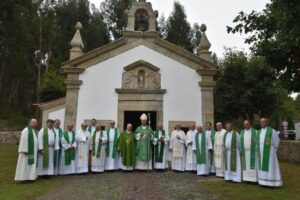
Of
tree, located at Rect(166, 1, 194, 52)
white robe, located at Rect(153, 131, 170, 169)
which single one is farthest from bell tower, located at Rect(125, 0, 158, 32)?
tree, located at Rect(166, 1, 194, 52)

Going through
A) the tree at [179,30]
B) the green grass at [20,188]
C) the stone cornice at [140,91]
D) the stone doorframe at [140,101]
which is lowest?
the green grass at [20,188]

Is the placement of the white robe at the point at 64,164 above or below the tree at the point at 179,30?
below

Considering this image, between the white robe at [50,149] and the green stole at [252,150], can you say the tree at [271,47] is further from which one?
the white robe at [50,149]

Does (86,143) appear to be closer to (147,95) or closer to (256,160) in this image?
(147,95)

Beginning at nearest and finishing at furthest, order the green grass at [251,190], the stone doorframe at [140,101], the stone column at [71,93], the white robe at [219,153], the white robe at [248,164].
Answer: the green grass at [251,190]
the white robe at [248,164]
the white robe at [219,153]
the stone column at [71,93]
the stone doorframe at [140,101]

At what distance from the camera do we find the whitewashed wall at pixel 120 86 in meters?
13.6

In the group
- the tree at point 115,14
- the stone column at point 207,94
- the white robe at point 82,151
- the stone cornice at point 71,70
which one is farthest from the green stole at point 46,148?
the tree at point 115,14

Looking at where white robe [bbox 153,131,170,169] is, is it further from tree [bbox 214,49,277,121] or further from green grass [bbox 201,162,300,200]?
tree [bbox 214,49,277,121]

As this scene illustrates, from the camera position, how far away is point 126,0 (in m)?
43.6

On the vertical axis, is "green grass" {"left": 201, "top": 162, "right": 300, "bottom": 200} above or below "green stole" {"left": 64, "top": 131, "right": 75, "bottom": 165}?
below

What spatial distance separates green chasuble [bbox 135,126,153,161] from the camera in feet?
37.8

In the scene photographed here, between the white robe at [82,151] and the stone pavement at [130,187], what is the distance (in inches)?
19.2

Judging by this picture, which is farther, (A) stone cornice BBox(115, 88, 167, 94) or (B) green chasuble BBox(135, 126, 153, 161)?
(A) stone cornice BBox(115, 88, 167, 94)

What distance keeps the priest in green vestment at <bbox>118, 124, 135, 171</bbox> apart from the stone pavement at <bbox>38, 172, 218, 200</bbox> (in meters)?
0.37
